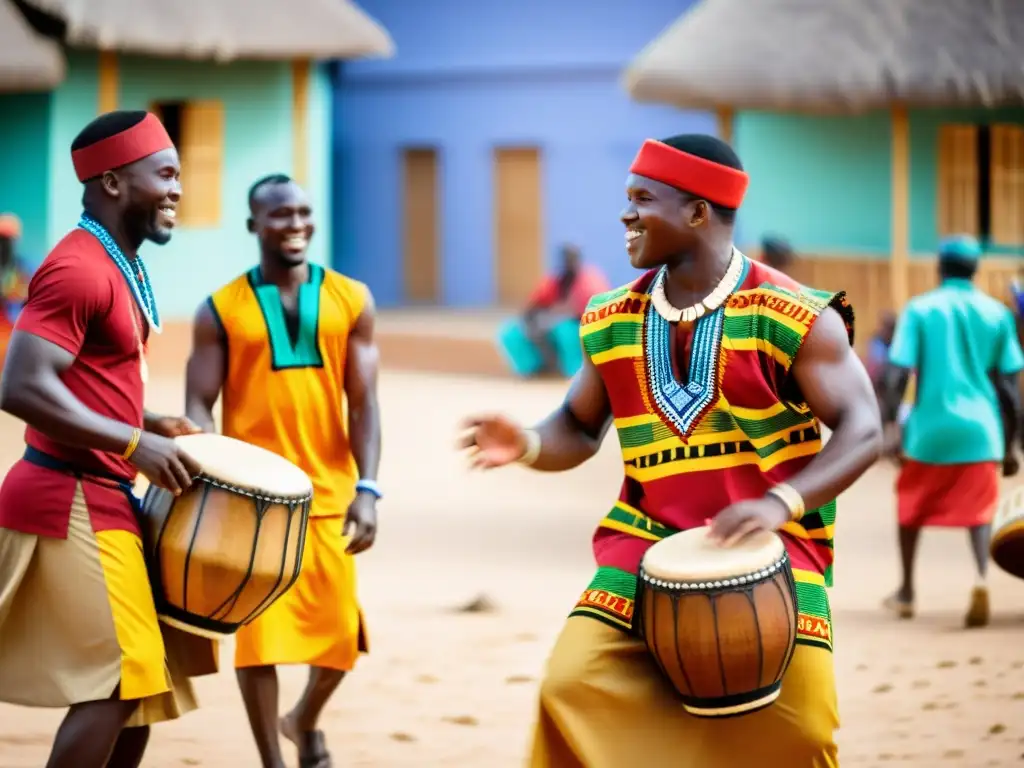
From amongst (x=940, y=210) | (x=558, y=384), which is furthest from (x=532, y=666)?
(x=940, y=210)

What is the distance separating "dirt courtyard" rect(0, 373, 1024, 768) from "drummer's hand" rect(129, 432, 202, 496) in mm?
2042

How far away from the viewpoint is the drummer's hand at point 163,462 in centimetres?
452

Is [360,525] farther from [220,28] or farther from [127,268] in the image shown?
[220,28]

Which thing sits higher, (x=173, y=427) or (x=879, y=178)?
(x=879, y=178)

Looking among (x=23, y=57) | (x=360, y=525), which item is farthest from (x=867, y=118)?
(x=360, y=525)

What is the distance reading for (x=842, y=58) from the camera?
63.2 feet

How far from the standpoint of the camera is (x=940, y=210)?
20.5 m

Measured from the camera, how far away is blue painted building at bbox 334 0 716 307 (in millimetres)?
27391

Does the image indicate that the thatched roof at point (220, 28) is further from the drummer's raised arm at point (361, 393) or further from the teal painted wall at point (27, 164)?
the drummer's raised arm at point (361, 393)

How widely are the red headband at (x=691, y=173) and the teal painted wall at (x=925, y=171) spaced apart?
16.6 meters

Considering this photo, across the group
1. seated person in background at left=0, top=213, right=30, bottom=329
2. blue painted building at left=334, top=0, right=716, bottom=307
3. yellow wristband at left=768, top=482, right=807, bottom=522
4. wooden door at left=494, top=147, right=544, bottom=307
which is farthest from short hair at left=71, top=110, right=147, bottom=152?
wooden door at left=494, top=147, right=544, bottom=307

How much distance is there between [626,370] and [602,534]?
407 mm

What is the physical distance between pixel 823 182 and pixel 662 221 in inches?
648

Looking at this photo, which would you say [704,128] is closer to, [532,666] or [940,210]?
[940,210]
